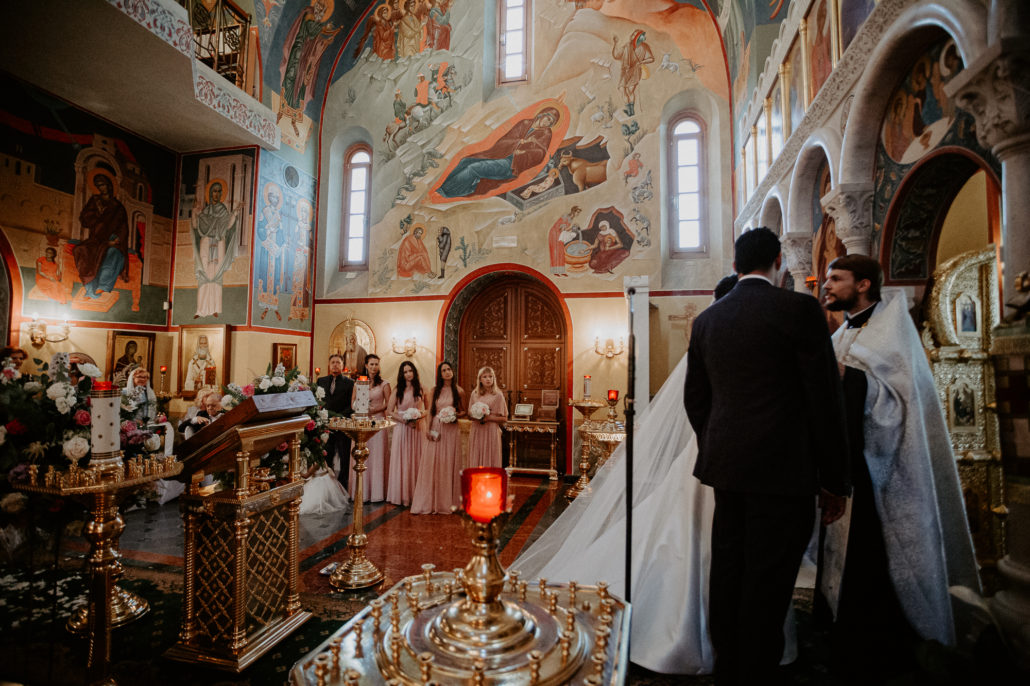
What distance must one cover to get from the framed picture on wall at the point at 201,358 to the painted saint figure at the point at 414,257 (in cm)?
390

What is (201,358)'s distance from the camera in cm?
1021

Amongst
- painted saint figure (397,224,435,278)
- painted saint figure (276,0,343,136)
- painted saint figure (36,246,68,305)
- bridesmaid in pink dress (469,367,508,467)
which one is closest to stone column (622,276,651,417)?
bridesmaid in pink dress (469,367,508,467)

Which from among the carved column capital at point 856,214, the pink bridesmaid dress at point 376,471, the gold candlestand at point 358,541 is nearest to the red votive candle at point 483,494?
the gold candlestand at point 358,541

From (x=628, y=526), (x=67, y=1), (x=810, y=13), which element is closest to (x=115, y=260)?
(x=67, y=1)

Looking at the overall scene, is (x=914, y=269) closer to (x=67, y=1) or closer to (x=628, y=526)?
(x=628, y=526)

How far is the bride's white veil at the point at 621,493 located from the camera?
11.1 feet

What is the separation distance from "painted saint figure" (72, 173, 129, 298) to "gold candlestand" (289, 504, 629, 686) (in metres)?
10.3

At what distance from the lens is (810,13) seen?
17.8ft

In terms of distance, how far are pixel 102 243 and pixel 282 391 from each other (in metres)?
7.82

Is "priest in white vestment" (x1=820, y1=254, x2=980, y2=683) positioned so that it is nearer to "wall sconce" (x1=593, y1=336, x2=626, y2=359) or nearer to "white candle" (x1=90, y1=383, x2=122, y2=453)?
"white candle" (x1=90, y1=383, x2=122, y2=453)

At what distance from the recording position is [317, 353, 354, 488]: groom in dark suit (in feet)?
24.8

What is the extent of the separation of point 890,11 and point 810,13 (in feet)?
7.99

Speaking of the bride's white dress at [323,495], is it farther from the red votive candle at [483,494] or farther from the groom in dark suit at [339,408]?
the red votive candle at [483,494]

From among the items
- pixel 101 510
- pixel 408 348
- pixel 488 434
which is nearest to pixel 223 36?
pixel 408 348
